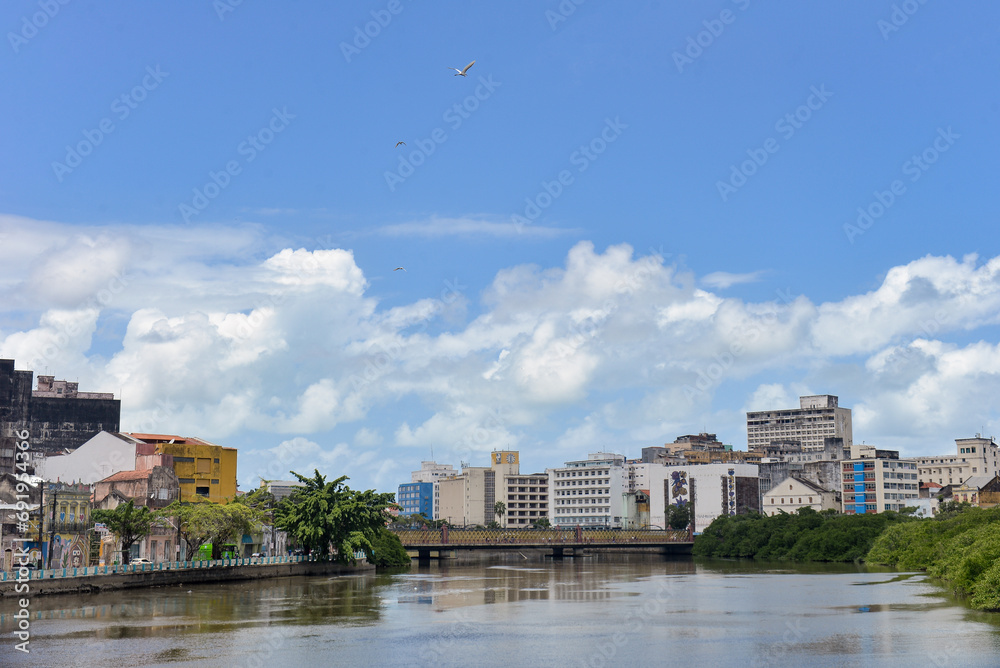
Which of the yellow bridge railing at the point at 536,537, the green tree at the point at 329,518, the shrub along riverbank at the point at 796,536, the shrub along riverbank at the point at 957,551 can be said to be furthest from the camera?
the yellow bridge railing at the point at 536,537

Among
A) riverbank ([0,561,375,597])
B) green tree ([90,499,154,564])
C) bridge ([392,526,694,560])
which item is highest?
green tree ([90,499,154,564])

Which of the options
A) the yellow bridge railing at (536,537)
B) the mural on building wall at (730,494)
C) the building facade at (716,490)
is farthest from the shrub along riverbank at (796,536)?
the building facade at (716,490)

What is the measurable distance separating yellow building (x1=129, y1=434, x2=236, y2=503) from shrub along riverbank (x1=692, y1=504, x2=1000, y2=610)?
2622 inches

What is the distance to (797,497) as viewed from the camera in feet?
587

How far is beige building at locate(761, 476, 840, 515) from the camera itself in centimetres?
17688

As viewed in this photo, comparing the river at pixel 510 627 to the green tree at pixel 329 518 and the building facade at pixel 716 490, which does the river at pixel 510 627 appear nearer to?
the green tree at pixel 329 518

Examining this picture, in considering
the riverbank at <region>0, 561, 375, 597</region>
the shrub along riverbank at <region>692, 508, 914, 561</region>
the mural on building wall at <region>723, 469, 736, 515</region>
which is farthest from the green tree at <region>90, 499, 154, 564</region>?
the mural on building wall at <region>723, 469, 736, 515</region>

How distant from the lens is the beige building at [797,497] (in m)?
177

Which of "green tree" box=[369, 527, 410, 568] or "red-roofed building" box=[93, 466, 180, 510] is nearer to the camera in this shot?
"red-roofed building" box=[93, 466, 180, 510]

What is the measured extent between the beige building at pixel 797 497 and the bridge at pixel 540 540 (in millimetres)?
24101

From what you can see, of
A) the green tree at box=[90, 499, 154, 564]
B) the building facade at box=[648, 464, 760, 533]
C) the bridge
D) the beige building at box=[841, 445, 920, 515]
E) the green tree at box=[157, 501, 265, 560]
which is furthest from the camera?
the building facade at box=[648, 464, 760, 533]

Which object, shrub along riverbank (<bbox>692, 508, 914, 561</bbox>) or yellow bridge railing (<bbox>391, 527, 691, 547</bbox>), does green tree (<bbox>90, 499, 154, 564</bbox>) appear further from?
shrub along riverbank (<bbox>692, 508, 914, 561</bbox>)

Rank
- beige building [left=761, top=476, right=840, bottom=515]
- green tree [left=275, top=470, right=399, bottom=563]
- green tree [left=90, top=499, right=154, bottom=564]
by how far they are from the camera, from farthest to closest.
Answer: beige building [left=761, top=476, right=840, bottom=515] < green tree [left=275, top=470, right=399, bottom=563] < green tree [left=90, top=499, right=154, bottom=564]

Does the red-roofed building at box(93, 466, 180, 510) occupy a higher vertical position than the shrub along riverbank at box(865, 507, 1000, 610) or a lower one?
higher
